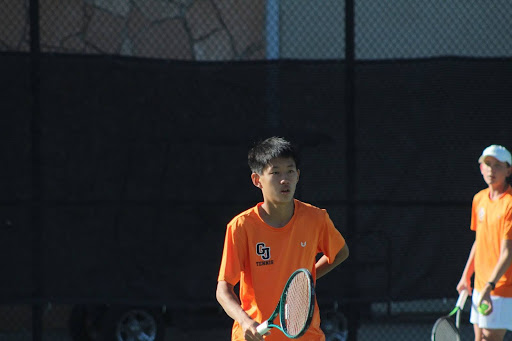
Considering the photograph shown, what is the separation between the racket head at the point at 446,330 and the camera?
5117 mm

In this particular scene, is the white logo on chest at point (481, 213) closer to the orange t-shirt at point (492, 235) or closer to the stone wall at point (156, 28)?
the orange t-shirt at point (492, 235)

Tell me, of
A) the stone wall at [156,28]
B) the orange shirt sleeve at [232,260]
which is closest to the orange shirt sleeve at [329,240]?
the orange shirt sleeve at [232,260]

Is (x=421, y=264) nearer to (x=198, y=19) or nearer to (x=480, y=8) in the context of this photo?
(x=480, y=8)

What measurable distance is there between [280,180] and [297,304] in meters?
0.61

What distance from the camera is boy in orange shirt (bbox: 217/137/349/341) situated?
3.44 m

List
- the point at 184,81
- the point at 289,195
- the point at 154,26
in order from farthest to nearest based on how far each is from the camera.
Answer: the point at 154,26 → the point at 184,81 → the point at 289,195

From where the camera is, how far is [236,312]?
318cm

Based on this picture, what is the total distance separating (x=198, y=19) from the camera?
683 centimetres

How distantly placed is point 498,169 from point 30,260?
3.15 meters

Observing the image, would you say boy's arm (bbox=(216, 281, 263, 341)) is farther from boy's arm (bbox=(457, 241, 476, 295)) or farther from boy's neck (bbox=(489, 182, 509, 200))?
boy's neck (bbox=(489, 182, 509, 200))

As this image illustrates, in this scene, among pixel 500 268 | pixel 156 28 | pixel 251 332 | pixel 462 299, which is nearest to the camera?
pixel 251 332

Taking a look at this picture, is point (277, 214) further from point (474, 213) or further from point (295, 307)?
point (474, 213)

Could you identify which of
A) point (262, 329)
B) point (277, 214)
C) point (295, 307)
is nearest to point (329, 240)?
point (277, 214)

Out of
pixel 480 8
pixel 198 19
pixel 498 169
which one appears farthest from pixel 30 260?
pixel 480 8
